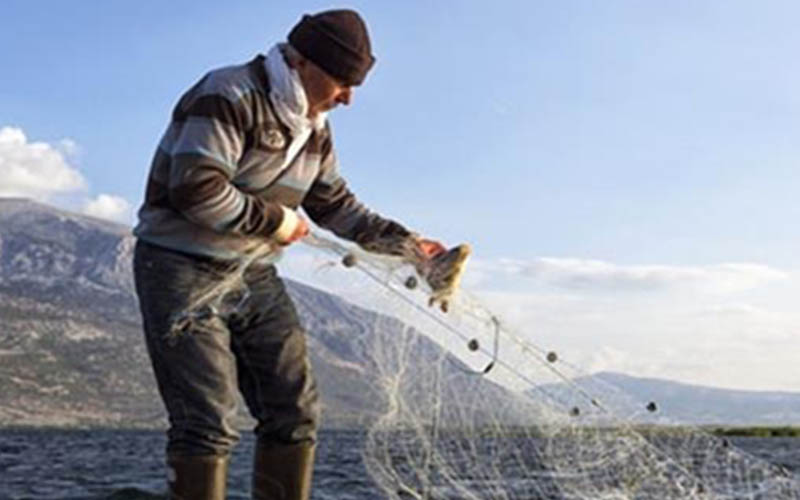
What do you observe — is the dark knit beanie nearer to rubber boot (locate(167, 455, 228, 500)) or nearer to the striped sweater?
the striped sweater

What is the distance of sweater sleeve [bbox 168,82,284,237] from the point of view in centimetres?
516

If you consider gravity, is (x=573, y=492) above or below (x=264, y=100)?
below

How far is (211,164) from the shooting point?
17.0 feet

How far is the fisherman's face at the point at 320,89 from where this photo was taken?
543 centimetres

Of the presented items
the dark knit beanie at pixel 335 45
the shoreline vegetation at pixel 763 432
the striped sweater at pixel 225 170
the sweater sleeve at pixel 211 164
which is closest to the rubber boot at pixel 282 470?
the striped sweater at pixel 225 170

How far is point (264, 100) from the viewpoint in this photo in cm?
538

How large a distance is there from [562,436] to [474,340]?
6.39ft

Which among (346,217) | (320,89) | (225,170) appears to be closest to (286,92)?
(320,89)

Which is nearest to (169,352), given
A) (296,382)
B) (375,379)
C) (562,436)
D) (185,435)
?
(185,435)

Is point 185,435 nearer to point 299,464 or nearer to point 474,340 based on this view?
point 299,464

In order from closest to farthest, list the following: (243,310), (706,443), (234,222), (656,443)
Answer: (234,222) < (243,310) < (706,443) < (656,443)

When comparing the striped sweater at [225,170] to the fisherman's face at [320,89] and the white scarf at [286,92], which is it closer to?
the white scarf at [286,92]

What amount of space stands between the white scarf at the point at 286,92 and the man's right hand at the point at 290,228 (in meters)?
0.37

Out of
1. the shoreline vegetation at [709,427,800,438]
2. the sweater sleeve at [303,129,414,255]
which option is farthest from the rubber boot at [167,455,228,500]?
the shoreline vegetation at [709,427,800,438]
